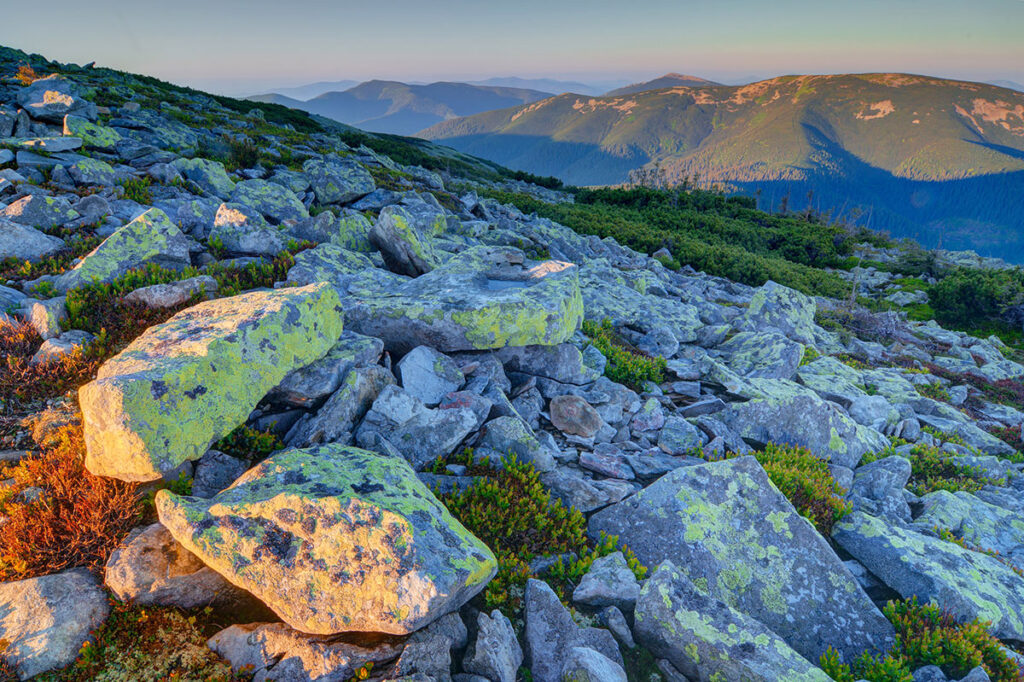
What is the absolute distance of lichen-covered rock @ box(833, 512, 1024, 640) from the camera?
603 centimetres

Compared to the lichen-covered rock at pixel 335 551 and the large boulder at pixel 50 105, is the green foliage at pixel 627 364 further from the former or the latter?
the large boulder at pixel 50 105

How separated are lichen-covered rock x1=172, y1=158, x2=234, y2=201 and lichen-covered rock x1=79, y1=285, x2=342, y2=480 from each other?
11.6m

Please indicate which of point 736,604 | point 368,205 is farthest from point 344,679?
point 368,205

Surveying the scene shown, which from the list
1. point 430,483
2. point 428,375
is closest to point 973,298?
point 428,375

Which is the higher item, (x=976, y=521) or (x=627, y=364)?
(x=627, y=364)

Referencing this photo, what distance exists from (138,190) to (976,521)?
69.0ft

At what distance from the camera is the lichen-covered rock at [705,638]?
15.3ft

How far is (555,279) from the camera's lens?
1050 cm

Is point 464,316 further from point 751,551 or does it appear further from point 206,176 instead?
point 206,176

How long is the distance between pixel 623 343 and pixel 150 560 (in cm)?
1056

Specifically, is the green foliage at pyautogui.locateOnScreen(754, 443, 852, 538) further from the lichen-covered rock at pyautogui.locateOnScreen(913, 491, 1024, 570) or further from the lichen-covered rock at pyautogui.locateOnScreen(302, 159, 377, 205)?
the lichen-covered rock at pyautogui.locateOnScreen(302, 159, 377, 205)

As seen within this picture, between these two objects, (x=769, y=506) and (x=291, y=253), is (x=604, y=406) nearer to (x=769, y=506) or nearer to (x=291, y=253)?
(x=769, y=506)

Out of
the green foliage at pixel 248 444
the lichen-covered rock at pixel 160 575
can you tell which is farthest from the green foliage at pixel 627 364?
the lichen-covered rock at pixel 160 575

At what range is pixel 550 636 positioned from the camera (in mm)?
4840
